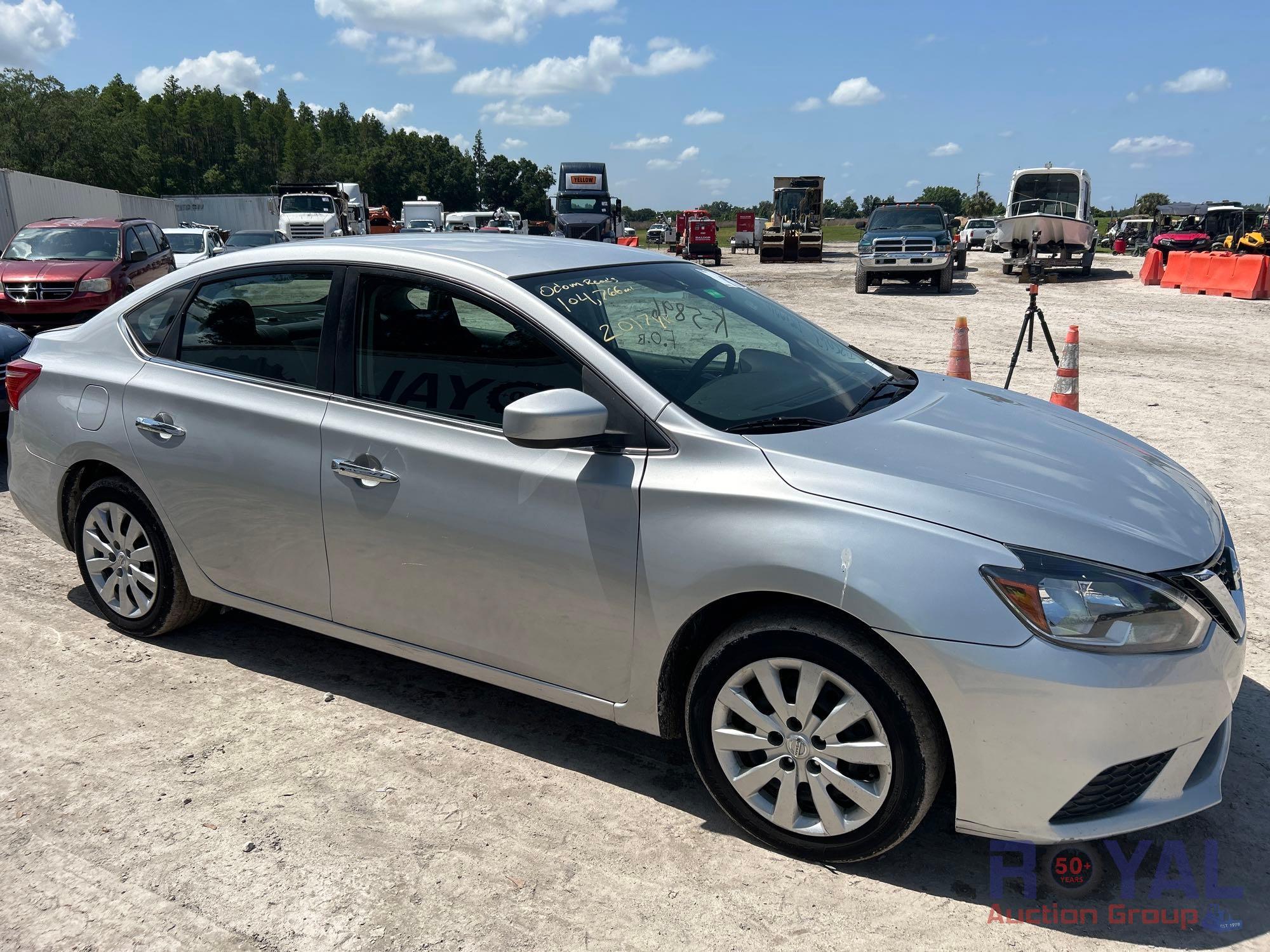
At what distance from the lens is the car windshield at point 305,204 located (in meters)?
34.1

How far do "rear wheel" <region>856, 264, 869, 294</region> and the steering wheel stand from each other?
21.2 m

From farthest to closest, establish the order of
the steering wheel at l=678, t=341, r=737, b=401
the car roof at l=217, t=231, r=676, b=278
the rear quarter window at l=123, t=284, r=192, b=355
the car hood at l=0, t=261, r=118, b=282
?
1. the car hood at l=0, t=261, r=118, b=282
2. the rear quarter window at l=123, t=284, r=192, b=355
3. the car roof at l=217, t=231, r=676, b=278
4. the steering wheel at l=678, t=341, r=737, b=401

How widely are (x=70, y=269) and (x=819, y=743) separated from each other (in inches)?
583

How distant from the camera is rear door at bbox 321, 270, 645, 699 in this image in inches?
119

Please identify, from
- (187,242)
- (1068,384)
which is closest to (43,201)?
(187,242)

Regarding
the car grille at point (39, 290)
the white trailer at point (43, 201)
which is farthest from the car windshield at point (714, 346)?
the white trailer at point (43, 201)

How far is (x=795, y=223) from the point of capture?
39.4 m

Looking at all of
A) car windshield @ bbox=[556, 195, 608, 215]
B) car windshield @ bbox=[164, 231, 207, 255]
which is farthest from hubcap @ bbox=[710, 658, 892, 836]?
car windshield @ bbox=[556, 195, 608, 215]

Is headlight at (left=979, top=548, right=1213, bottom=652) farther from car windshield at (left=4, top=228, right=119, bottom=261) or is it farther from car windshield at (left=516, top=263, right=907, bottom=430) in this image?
car windshield at (left=4, top=228, right=119, bottom=261)

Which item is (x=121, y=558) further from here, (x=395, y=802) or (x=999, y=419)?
(x=999, y=419)

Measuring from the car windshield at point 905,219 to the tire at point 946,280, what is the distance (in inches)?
49.7

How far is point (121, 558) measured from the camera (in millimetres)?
4309

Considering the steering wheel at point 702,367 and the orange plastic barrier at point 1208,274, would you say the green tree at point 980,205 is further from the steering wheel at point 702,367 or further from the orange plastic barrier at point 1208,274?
the steering wheel at point 702,367

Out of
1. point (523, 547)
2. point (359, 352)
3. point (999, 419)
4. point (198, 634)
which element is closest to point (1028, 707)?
point (999, 419)
